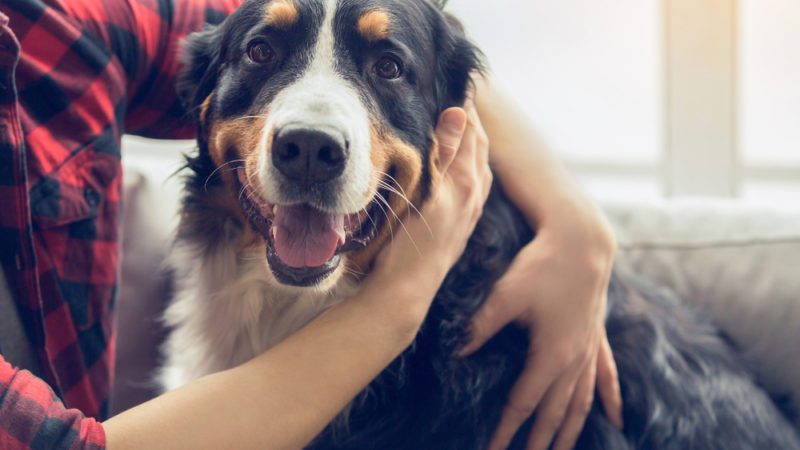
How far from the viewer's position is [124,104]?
137 centimetres

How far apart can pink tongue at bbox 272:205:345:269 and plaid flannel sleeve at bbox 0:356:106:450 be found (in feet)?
1.24

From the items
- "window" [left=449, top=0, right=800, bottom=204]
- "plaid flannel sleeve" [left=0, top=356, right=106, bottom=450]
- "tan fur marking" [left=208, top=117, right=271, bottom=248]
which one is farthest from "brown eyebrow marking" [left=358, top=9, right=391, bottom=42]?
"window" [left=449, top=0, right=800, bottom=204]

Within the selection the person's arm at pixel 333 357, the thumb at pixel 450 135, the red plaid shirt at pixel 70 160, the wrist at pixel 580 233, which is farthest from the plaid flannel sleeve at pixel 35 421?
the wrist at pixel 580 233

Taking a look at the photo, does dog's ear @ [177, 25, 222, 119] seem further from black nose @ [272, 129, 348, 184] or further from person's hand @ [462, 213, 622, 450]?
person's hand @ [462, 213, 622, 450]

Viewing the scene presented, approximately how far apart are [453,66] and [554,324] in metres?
0.48

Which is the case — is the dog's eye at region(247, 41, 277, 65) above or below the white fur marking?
above

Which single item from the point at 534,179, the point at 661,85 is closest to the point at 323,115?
the point at 534,179

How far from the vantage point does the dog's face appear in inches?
44.5

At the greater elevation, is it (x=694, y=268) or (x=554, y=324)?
(x=554, y=324)

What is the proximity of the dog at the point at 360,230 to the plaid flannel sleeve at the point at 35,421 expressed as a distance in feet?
1.19

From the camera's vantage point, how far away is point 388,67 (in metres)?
1.30

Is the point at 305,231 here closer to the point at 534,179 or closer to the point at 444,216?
the point at 444,216

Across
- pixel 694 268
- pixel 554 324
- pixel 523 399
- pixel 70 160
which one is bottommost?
pixel 694 268

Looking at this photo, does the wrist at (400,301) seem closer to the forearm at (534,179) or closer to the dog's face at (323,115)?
the dog's face at (323,115)
